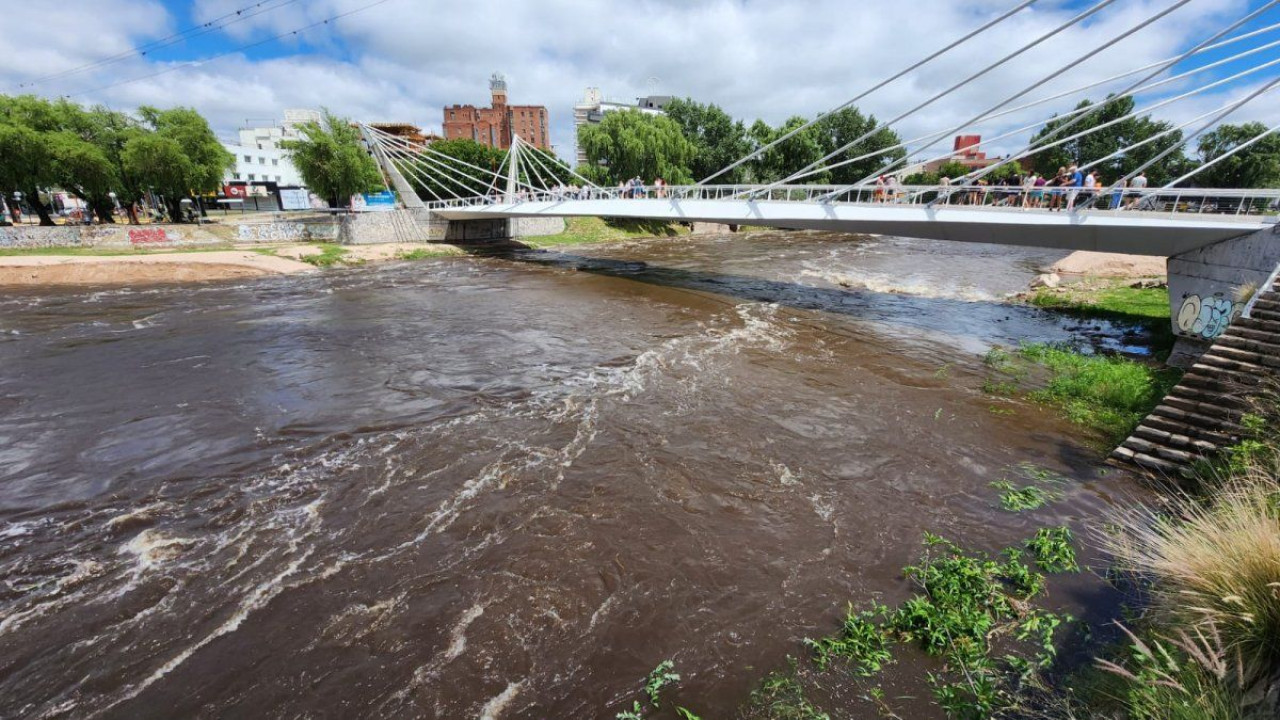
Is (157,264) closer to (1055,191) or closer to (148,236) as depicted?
(148,236)

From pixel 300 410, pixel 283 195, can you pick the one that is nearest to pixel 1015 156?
pixel 300 410

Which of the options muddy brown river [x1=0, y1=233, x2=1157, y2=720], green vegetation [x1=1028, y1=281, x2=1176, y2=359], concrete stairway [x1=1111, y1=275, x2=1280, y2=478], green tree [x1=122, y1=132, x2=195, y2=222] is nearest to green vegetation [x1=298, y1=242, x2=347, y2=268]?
green tree [x1=122, y1=132, x2=195, y2=222]

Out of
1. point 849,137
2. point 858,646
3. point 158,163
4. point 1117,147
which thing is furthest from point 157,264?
point 1117,147

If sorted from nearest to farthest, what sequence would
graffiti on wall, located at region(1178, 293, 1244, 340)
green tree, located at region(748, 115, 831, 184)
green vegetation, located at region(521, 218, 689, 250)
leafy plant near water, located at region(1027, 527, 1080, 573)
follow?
leafy plant near water, located at region(1027, 527, 1080, 573) → graffiti on wall, located at region(1178, 293, 1244, 340) → green vegetation, located at region(521, 218, 689, 250) → green tree, located at region(748, 115, 831, 184)

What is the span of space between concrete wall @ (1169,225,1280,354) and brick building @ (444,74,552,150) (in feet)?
341

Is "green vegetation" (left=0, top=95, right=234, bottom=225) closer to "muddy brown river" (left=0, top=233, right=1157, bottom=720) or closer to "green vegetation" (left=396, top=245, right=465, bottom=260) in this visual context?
"green vegetation" (left=396, top=245, right=465, bottom=260)

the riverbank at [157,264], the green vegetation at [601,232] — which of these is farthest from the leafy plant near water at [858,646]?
the green vegetation at [601,232]

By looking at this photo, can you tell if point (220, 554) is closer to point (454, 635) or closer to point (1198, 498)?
point (454, 635)

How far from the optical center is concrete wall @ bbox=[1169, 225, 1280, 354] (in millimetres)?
11172

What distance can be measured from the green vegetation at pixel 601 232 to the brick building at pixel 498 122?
6598 centimetres

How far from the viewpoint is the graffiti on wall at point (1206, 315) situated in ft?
38.6

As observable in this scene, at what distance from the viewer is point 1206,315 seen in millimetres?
12164

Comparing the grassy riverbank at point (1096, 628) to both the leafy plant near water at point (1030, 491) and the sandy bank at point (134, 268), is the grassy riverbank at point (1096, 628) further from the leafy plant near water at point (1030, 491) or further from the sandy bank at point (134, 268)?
the sandy bank at point (134, 268)

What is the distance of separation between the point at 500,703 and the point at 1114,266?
3215 cm
